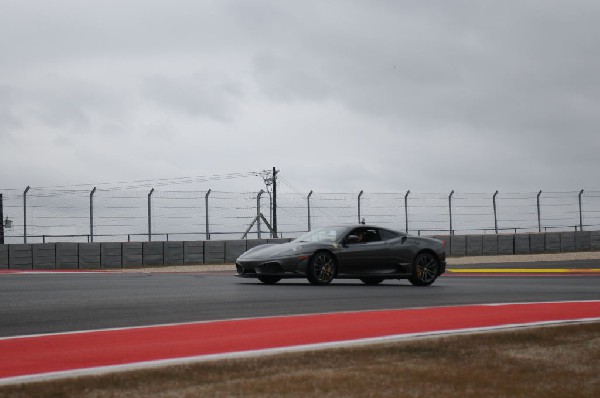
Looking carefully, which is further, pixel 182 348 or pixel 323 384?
pixel 182 348

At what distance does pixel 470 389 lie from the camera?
598cm

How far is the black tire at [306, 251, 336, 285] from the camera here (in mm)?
A: 16219

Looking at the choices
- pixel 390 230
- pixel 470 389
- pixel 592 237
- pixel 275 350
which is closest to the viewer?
pixel 470 389

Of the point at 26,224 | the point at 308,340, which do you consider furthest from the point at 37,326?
the point at 26,224

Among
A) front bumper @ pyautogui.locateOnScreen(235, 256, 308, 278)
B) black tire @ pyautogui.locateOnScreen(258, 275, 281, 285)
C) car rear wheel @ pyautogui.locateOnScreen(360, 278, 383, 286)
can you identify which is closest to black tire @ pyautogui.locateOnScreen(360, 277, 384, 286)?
car rear wheel @ pyautogui.locateOnScreen(360, 278, 383, 286)

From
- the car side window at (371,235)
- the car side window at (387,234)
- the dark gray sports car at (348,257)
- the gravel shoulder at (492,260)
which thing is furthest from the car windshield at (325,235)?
the gravel shoulder at (492,260)

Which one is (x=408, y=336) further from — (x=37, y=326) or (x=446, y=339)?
(x=37, y=326)

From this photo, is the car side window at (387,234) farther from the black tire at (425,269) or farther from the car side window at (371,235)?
the black tire at (425,269)

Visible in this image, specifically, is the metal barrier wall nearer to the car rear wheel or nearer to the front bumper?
the car rear wheel

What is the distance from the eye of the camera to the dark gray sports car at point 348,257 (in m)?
16.2

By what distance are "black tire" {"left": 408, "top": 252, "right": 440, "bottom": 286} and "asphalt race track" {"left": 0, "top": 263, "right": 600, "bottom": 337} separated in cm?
21

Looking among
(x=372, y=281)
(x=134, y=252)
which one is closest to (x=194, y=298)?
(x=372, y=281)

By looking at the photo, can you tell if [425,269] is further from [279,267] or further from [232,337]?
[232,337]

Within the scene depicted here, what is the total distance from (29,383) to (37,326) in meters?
3.62
